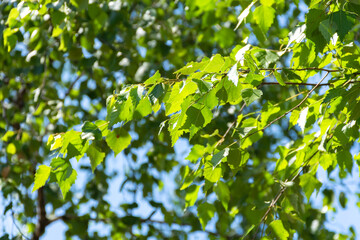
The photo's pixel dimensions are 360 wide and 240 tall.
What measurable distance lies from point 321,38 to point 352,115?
0.18 metres

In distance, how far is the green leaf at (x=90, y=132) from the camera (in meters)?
0.99

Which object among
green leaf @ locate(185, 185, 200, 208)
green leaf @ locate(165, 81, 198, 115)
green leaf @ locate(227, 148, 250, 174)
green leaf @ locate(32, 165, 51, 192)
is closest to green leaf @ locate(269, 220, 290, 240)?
green leaf @ locate(227, 148, 250, 174)

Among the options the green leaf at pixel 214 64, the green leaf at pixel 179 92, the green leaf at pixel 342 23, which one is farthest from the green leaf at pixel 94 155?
the green leaf at pixel 342 23

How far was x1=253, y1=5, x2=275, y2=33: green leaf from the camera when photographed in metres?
1.20

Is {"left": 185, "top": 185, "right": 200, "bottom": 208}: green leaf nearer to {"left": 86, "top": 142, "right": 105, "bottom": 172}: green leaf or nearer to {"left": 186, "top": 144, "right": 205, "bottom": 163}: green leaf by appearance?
{"left": 186, "top": 144, "right": 205, "bottom": 163}: green leaf

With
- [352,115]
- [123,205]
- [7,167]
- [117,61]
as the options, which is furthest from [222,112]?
[352,115]

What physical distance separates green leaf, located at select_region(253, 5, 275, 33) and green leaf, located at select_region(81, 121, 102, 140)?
1.50ft

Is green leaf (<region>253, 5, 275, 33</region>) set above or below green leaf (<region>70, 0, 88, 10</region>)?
below

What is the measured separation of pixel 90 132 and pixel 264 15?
0.48 meters

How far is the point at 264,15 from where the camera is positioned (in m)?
1.20

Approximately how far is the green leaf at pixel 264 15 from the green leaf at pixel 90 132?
1.50ft

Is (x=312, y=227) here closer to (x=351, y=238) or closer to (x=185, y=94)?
(x=351, y=238)

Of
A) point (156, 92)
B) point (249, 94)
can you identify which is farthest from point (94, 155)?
point (249, 94)

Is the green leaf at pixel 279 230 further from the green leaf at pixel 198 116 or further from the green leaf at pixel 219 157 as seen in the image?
the green leaf at pixel 198 116
